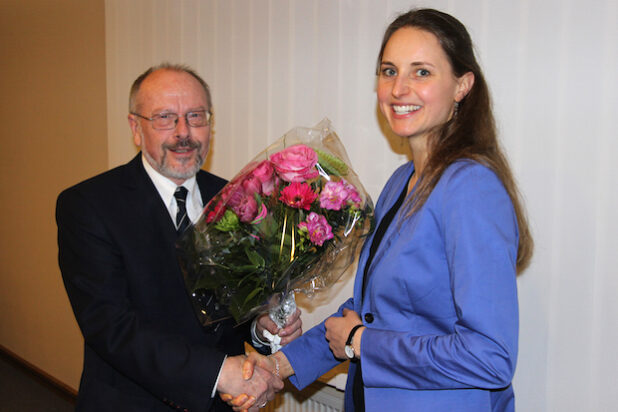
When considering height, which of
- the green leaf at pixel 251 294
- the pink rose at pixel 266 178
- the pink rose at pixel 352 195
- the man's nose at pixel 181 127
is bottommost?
the green leaf at pixel 251 294

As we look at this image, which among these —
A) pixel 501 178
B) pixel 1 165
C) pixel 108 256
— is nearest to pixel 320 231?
pixel 501 178

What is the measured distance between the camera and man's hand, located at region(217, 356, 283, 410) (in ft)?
5.28

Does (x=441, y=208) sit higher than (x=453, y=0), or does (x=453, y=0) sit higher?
(x=453, y=0)

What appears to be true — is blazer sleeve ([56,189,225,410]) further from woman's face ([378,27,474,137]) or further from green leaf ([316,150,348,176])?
woman's face ([378,27,474,137])

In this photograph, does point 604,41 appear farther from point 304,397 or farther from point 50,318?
point 50,318

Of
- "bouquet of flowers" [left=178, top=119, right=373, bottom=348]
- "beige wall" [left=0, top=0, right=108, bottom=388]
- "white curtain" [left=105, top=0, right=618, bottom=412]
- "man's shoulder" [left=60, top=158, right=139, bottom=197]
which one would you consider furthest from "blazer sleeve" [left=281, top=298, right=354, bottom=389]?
"beige wall" [left=0, top=0, right=108, bottom=388]

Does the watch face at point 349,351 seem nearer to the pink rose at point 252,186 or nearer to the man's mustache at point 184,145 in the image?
the pink rose at point 252,186

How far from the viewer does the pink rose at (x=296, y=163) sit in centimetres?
131

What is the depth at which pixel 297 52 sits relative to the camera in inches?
97.7

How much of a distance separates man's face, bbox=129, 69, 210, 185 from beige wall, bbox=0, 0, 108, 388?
2123mm

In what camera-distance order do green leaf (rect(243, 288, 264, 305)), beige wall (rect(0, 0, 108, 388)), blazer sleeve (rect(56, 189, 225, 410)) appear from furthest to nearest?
beige wall (rect(0, 0, 108, 388)), blazer sleeve (rect(56, 189, 225, 410)), green leaf (rect(243, 288, 264, 305))

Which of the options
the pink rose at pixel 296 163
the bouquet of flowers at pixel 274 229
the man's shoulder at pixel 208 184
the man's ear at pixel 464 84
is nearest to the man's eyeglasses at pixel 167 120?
the man's shoulder at pixel 208 184

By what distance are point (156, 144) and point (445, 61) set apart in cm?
102

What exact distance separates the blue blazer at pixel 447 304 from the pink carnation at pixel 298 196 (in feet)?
0.86
